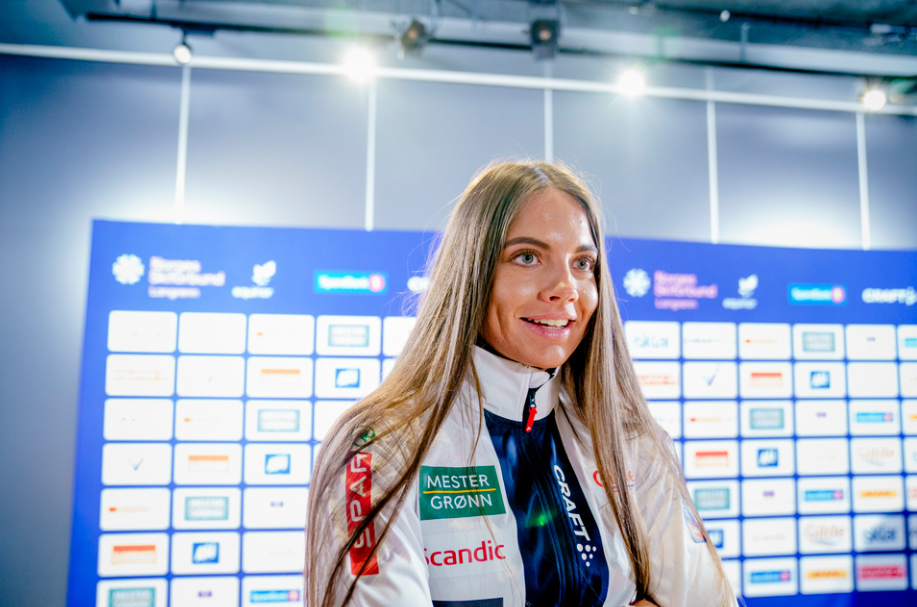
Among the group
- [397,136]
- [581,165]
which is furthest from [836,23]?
[397,136]

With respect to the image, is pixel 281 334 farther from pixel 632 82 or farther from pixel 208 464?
pixel 632 82

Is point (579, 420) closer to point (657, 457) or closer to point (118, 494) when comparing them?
point (657, 457)

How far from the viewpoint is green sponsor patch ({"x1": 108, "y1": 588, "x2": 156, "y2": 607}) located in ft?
8.44

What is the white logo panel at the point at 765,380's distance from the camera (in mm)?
3072

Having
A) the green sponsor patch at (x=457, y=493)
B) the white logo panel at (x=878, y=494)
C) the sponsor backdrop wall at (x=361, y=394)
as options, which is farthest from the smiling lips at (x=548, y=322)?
the white logo panel at (x=878, y=494)

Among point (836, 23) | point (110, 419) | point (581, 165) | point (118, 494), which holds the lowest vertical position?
point (118, 494)

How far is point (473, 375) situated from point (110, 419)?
7.74ft

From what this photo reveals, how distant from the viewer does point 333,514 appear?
90cm

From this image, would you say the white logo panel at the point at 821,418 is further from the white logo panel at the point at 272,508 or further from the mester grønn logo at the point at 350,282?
the white logo panel at the point at 272,508

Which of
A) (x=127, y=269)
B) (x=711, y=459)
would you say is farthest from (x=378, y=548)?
(x=711, y=459)

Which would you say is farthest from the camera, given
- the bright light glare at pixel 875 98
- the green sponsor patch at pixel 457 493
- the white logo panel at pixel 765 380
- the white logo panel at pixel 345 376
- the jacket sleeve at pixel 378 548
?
the bright light glare at pixel 875 98

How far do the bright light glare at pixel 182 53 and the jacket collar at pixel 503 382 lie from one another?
8.81 ft

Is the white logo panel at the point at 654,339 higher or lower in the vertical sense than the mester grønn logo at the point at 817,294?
lower

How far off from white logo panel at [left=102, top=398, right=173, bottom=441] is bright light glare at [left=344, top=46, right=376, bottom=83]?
2008mm
